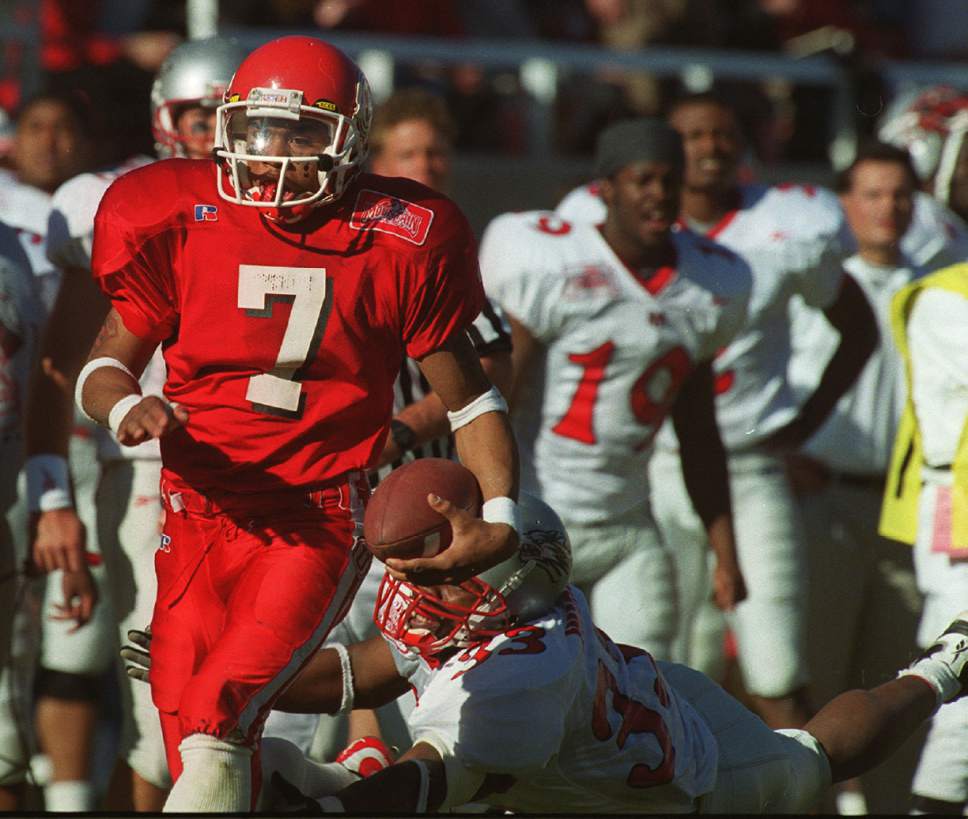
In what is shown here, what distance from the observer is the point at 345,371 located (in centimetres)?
321

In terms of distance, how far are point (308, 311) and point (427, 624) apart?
1.90ft

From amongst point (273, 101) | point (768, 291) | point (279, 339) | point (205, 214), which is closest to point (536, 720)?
point (279, 339)

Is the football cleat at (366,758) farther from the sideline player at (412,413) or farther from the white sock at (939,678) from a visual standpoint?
the white sock at (939,678)

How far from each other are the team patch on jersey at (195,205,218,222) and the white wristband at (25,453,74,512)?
1263 mm

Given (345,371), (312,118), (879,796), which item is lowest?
(879,796)

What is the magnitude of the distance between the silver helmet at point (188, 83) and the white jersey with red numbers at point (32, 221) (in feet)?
1.71

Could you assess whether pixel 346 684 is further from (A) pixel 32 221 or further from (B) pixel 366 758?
(A) pixel 32 221

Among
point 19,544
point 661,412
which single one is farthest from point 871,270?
point 19,544

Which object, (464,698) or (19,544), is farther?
(19,544)

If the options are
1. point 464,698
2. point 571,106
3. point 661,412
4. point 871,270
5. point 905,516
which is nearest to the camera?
point 464,698

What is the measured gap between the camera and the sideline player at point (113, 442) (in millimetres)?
4266

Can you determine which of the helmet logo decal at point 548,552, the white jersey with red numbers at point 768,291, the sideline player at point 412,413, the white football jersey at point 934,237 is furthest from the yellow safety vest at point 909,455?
the white football jersey at point 934,237

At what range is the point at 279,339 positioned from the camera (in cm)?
317

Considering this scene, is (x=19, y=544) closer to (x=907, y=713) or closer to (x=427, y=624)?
(x=427, y=624)
